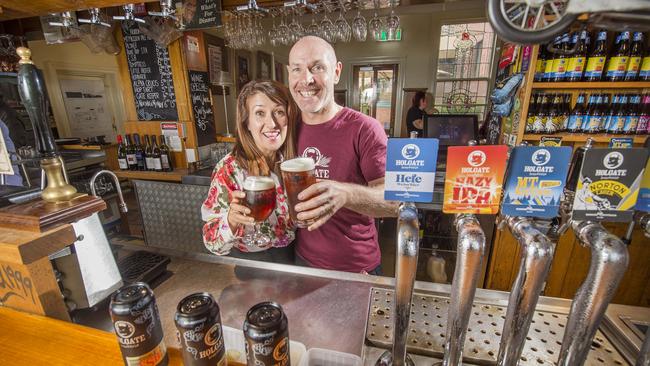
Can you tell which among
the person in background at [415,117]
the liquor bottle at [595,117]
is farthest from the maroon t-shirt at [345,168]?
the person in background at [415,117]

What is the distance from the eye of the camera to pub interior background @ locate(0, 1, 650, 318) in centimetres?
249

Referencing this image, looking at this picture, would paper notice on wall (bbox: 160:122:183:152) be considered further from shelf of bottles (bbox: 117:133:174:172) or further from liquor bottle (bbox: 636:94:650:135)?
liquor bottle (bbox: 636:94:650:135)

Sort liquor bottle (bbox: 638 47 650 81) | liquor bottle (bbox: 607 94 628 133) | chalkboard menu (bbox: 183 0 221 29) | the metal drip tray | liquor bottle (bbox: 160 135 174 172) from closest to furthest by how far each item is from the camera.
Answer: the metal drip tray → liquor bottle (bbox: 638 47 650 81) → liquor bottle (bbox: 607 94 628 133) → chalkboard menu (bbox: 183 0 221 29) → liquor bottle (bbox: 160 135 174 172)

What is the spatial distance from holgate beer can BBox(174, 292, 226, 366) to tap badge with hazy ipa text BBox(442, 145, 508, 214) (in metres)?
0.53

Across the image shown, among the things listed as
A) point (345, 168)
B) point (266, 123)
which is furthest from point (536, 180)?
point (266, 123)

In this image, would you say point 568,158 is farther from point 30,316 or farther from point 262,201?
point 30,316

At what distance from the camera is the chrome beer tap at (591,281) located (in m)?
0.49

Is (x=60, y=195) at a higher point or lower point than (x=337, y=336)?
higher

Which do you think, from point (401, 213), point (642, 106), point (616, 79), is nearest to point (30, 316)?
point (401, 213)

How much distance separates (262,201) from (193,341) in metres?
0.56

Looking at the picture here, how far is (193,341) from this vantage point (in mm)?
596

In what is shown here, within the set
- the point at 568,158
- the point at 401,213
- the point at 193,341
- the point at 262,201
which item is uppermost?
the point at 568,158

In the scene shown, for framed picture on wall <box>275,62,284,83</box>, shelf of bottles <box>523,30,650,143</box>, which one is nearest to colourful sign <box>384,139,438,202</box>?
framed picture on wall <box>275,62,284,83</box>

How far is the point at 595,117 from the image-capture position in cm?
235
